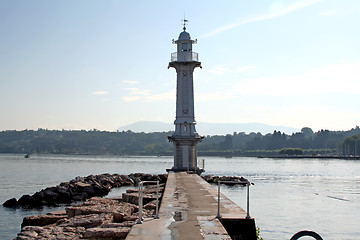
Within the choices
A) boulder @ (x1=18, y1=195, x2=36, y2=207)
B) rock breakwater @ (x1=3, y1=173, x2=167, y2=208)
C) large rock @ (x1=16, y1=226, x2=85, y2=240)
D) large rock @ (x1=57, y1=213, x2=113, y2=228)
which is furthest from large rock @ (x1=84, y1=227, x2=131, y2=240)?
boulder @ (x1=18, y1=195, x2=36, y2=207)

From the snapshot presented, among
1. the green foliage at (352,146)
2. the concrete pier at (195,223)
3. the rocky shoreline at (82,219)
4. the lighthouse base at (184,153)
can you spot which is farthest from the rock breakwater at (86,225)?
the green foliage at (352,146)

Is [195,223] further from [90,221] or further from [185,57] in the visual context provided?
[185,57]

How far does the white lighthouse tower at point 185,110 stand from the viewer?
35188 mm

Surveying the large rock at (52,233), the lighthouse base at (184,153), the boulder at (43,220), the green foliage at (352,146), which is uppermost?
the green foliage at (352,146)

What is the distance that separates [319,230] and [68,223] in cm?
919

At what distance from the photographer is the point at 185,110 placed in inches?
1414

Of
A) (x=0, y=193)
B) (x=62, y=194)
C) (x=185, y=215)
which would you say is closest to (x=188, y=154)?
(x=62, y=194)

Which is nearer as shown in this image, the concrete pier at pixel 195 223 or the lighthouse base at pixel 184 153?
the concrete pier at pixel 195 223

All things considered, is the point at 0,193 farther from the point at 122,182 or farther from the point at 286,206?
the point at 286,206

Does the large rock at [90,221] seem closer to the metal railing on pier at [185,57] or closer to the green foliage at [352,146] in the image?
the metal railing on pier at [185,57]

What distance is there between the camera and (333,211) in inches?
895

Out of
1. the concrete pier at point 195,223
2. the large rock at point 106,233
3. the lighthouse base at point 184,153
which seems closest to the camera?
the concrete pier at point 195,223

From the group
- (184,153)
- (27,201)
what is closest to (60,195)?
(27,201)

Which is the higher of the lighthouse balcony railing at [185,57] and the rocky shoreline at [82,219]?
the lighthouse balcony railing at [185,57]
